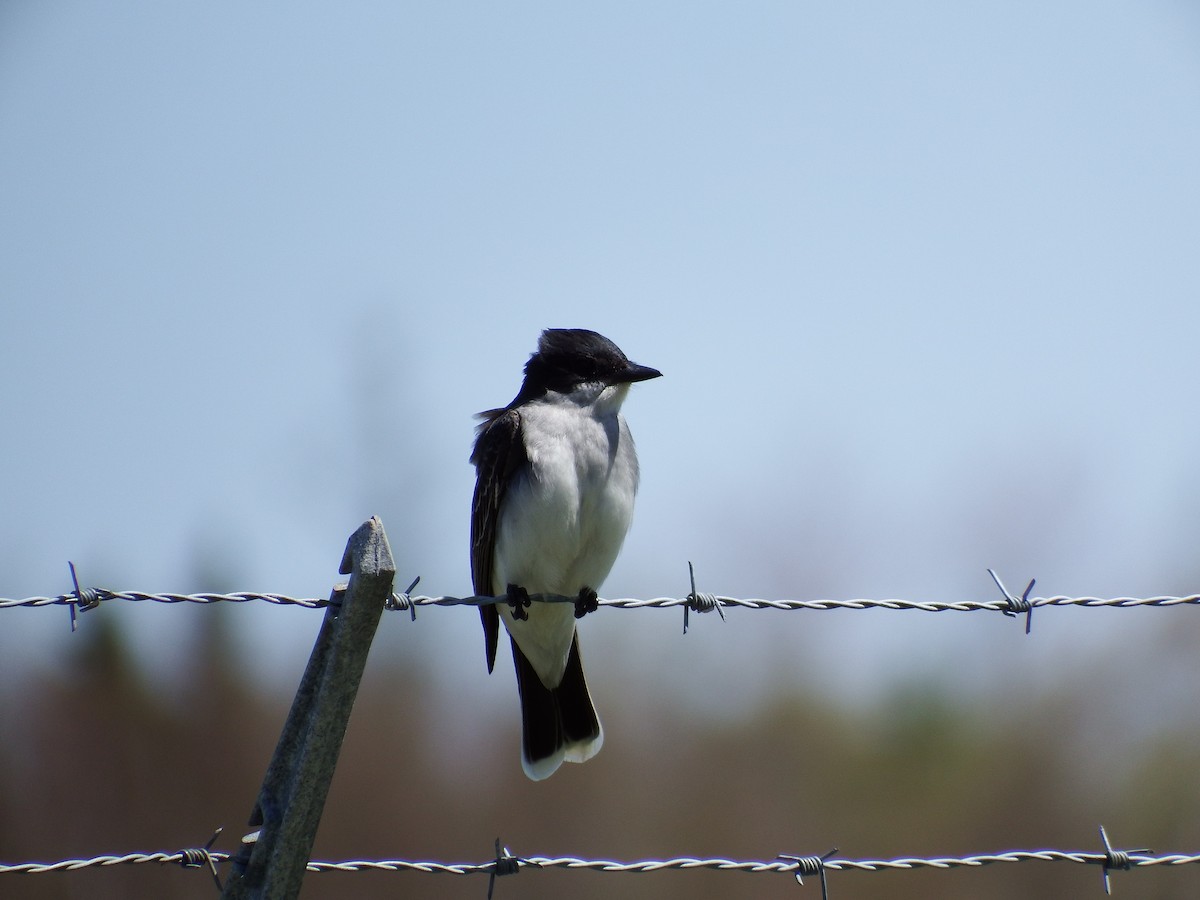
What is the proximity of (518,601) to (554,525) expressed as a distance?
1.15ft

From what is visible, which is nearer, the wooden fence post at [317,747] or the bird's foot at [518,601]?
the wooden fence post at [317,747]

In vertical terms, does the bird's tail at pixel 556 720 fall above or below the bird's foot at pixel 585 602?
below

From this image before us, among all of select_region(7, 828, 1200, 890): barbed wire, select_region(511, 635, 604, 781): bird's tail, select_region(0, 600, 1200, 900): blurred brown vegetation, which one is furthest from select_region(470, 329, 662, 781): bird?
select_region(0, 600, 1200, 900): blurred brown vegetation

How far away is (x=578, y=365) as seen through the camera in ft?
18.0

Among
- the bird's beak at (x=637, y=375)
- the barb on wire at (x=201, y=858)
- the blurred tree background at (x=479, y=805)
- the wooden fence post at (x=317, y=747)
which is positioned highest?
the bird's beak at (x=637, y=375)

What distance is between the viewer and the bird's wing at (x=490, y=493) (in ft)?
16.2

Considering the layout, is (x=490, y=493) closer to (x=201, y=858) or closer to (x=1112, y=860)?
(x=201, y=858)

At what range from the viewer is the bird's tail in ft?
16.6

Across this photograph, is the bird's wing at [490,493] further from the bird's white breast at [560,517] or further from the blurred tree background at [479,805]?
the blurred tree background at [479,805]

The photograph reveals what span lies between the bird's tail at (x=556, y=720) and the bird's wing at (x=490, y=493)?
0.75 ft

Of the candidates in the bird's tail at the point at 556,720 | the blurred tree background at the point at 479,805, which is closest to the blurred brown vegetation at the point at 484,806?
the blurred tree background at the point at 479,805

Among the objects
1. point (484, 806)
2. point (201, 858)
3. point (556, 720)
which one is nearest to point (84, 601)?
point (201, 858)

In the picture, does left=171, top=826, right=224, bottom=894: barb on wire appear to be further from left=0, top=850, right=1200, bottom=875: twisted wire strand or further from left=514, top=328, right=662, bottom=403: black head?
left=514, top=328, right=662, bottom=403: black head

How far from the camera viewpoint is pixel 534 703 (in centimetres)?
520
